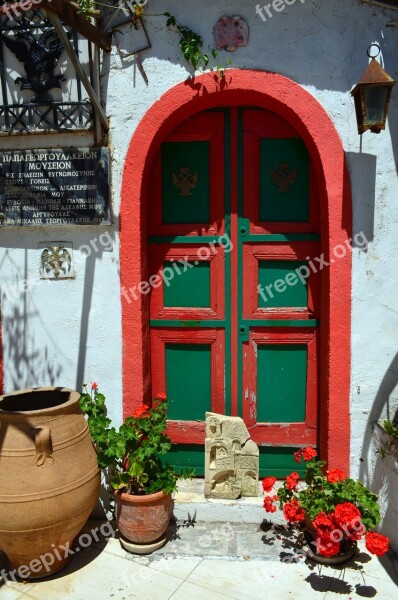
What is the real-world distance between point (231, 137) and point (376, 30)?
1098 mm

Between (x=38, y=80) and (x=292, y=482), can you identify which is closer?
(x=292, y=482)

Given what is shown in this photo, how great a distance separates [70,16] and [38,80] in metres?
0.71

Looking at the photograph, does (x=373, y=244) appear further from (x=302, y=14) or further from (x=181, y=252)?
(x=302, y=14)

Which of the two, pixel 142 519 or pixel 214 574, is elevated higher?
pixel 142 519

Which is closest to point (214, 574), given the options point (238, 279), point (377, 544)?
point (377, 544)

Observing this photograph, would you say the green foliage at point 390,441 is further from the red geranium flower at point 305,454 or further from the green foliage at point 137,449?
the green foliage at point 137,449

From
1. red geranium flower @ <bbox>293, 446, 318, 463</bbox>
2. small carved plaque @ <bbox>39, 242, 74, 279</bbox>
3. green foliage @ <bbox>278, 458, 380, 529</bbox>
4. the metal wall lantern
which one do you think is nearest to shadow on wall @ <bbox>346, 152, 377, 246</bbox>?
the metal wall lantern

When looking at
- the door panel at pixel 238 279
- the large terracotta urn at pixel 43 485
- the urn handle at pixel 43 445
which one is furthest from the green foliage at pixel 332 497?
the urn handle at pixel 43 445

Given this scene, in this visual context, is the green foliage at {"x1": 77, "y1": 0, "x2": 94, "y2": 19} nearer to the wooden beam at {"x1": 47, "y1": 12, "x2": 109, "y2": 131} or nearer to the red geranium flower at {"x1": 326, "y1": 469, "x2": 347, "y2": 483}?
the wooden beam at {"x1": 47, "y1": 12, "x2": 109, "y2": 131}

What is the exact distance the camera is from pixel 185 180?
355cm

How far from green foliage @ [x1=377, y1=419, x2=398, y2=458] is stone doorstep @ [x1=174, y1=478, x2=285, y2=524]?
32.4 inches

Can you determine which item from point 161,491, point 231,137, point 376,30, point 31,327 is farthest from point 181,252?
point 376,30

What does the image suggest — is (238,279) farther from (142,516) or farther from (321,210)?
(142,516)

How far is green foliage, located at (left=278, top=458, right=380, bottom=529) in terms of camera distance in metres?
2.92
